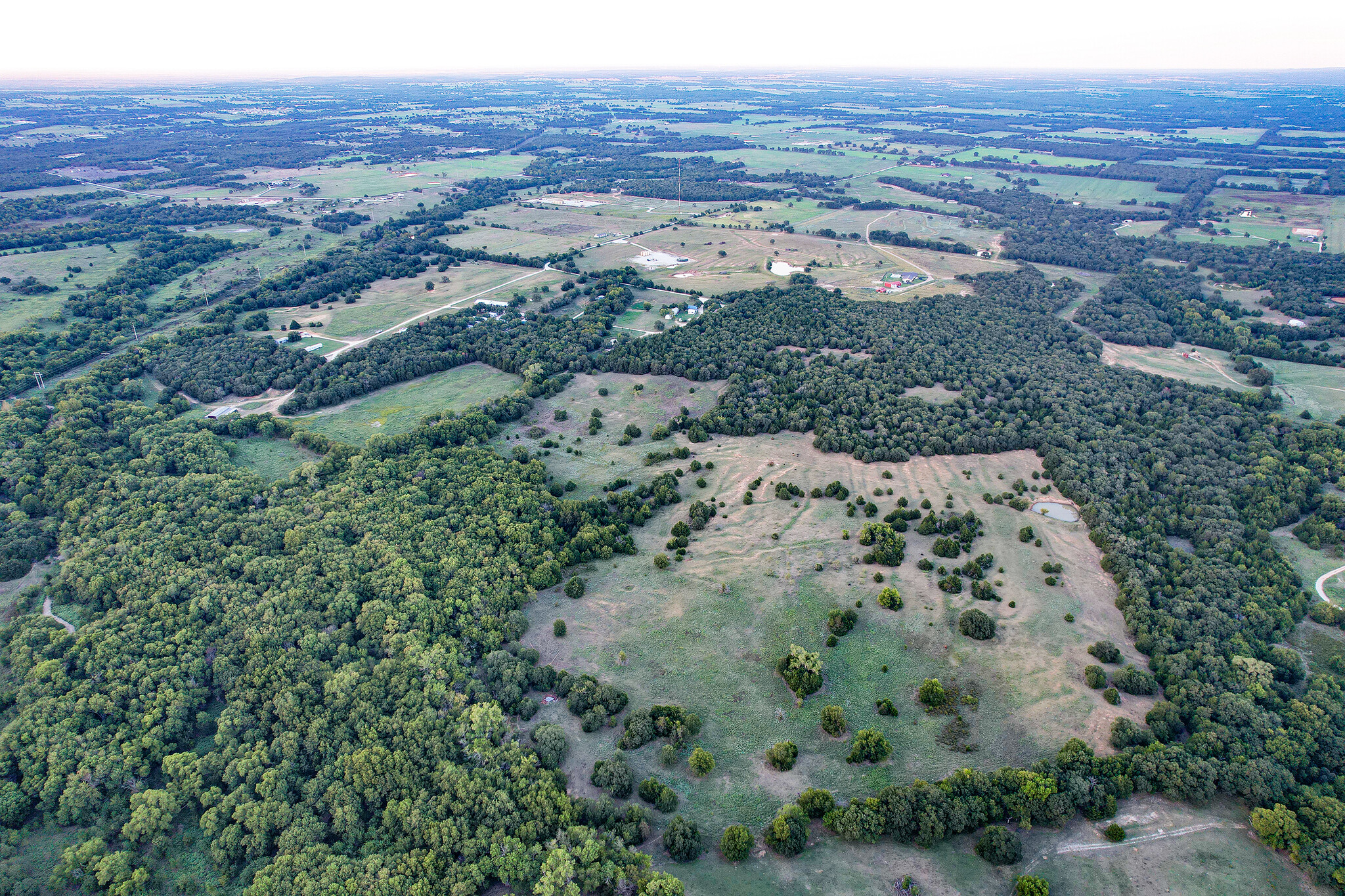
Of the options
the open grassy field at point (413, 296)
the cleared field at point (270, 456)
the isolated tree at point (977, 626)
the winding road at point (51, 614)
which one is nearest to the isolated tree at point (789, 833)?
the isolated tree at point (977, 626)

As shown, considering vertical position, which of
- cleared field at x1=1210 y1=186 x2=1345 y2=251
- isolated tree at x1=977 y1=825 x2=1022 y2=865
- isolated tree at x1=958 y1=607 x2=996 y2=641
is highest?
cleared field at x1=1210 y1=186 x2=1345 y2=251

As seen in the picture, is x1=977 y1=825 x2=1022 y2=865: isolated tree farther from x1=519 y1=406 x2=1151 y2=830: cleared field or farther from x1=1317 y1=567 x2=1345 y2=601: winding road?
x1=1317 y1=567 x2=1345 y2=601: winding road

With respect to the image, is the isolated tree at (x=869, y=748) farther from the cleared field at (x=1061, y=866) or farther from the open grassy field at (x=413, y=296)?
the open grassy field at (x=413, y=296)

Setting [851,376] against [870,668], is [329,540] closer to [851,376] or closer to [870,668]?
[870,668]

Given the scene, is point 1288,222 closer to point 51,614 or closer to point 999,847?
point 999,847

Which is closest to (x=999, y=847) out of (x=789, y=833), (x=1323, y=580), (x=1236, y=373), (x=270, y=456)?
(x=789, y=833)

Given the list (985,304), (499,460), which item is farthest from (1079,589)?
(985,304)

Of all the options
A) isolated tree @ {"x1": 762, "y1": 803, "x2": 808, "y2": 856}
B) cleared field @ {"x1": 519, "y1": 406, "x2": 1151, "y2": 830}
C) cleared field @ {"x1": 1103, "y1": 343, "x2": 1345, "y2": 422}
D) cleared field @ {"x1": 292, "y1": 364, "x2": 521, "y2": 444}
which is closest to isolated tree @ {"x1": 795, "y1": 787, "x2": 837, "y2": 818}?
isolated tree @ {"x1": 762, "y1": 803, "x2": 808, "y2": 856}
